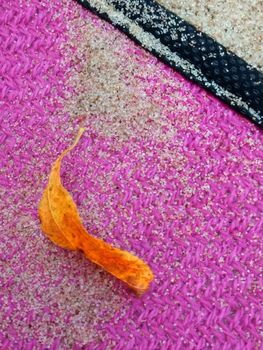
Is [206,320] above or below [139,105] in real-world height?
below

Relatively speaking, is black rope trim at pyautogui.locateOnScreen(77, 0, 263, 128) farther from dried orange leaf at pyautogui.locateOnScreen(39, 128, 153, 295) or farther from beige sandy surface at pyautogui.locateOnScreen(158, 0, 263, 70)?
dried orange leaf at pyautogui.locateOnScreen(39, 128, 153, 295)

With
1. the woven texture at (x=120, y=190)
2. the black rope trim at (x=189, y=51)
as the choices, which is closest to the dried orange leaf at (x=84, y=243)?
the woven texture at (x=120, y=190)

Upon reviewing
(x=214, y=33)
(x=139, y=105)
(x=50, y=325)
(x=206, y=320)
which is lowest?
(x=50, y=325)

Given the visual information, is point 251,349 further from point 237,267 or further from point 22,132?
point 22,132

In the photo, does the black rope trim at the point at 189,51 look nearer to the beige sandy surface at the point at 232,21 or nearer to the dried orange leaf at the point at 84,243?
the beige sandy surface at the point at 232,21

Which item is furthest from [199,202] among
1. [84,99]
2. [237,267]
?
[84,99]

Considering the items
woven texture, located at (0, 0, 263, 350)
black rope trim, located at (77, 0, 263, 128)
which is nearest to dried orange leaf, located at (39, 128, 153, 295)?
woven texture, located at (0, 0, 263, 350)
